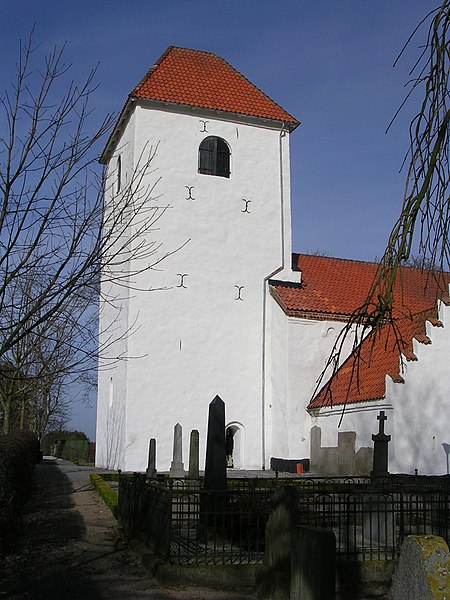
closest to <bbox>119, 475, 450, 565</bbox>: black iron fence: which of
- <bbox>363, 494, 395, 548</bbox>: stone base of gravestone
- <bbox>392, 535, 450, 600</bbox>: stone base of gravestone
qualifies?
<bbox>363, 494, 395, 548</bbox>: stone base of gravestone

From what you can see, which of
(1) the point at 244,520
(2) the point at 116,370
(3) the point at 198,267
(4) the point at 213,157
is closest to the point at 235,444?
(2) the point at 116,370

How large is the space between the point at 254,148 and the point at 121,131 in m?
4.83

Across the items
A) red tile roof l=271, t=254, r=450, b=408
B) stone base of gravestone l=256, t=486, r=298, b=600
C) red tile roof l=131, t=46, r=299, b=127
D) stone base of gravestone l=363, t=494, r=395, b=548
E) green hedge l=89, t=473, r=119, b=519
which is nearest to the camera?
stone base of gravestone l=256, t=486, r=298, b=600

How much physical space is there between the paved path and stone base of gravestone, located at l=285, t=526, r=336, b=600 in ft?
10.9

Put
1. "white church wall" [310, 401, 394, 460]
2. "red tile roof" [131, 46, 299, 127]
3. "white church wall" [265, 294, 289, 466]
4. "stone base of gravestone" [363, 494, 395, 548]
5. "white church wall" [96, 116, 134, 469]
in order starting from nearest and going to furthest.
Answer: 1. "stone base of gravestone" [363, 494, 395, 548]
2. "white church wall" [310, 401, 394, 460]
3. "white church wall" [96, 116, 134, 469]
4. "white church wall" [265, 294, 289, 466]
5. "red tile roof" [131, 46, 299, 127]

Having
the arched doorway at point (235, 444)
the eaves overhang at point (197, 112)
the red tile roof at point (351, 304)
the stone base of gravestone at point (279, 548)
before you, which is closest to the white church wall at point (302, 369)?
the red tile roof at point (351, 304)

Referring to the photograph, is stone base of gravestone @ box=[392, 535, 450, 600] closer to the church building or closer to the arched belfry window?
the church building

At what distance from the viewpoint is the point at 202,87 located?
81.8 ft

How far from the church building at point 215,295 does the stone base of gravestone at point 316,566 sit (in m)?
16.1

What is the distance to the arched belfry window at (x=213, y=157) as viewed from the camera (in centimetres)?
2425

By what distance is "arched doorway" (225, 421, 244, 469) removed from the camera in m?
23.1

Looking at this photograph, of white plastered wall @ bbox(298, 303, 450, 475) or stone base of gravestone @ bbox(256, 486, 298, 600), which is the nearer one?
stone base of gravestone @ bbox(256, 486, 298, 600)

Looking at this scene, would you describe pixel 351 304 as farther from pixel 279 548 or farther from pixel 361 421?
pixel 279 548

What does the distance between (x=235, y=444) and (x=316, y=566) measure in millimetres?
19347
